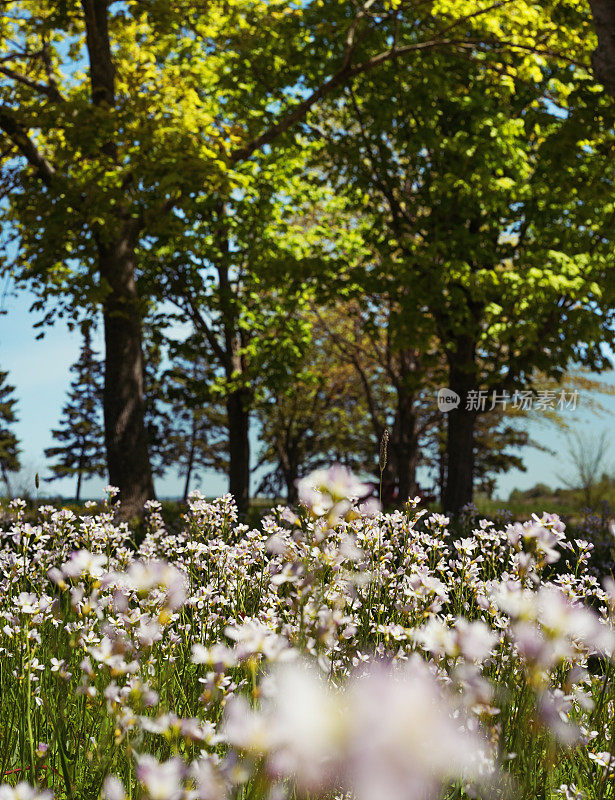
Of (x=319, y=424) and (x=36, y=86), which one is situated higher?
(x=36, y=86)

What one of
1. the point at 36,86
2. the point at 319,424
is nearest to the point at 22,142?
the point at 36,86

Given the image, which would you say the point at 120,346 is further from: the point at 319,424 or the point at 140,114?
the point at 319,424

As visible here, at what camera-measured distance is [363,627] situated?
249 cm

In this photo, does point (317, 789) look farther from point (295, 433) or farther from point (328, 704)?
point (295, 433)

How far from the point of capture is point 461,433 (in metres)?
12.8

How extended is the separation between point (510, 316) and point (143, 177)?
665cm

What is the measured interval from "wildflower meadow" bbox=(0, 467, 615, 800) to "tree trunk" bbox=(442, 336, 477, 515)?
9.41 m

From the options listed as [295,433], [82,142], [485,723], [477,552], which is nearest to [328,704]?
[485,723]

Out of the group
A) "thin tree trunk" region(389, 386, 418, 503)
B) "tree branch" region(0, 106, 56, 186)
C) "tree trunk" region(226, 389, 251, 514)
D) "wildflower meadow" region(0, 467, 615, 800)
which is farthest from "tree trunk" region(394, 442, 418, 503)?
"wildflower meadow" region(0, 467, 615, 800)

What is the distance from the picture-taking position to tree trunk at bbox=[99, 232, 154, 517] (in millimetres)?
10406

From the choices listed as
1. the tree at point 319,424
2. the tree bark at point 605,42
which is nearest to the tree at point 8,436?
the tree at point 319,424

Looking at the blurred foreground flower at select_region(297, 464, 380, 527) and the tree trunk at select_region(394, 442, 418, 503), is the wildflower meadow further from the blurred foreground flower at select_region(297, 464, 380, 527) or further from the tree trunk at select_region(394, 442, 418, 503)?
the tree trunk at select_region(394, 442, 418, 503)

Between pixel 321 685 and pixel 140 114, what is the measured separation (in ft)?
32.4

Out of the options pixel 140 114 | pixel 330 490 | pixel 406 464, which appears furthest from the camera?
pixel 406 464
